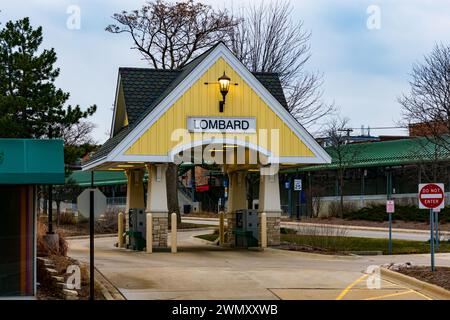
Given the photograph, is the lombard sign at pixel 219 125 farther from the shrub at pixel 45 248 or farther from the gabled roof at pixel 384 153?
the gabled roof at pixel 384 153

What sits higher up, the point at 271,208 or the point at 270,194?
the point at 270,194

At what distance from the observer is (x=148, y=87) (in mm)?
28625

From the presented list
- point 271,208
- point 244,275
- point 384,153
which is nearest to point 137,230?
point 271,208

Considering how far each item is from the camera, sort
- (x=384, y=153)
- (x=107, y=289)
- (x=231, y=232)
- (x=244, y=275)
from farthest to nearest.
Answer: (x=384, y=153) < (x=231, y=232) < (x=244, y=275) < (x=107, y=289)

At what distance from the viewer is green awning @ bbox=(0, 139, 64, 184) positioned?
13.9 m

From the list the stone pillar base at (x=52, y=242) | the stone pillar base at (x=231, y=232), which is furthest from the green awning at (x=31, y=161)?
the stone pillar base at (x=231, y=232)

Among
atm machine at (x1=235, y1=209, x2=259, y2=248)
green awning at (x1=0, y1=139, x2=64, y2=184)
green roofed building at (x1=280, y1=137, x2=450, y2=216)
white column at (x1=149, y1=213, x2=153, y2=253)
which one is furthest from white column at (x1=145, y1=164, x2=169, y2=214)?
green roofed building at (x1=280, y1=137, x2=450, y2=216)

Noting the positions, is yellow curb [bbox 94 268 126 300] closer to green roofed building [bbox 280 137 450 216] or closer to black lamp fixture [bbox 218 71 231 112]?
black lamp fixture [bbox 218 71 231 112]

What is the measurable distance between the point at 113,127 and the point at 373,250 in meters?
12.5

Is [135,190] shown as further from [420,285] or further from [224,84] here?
[420,285]

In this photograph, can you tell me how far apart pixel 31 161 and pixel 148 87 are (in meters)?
14.9

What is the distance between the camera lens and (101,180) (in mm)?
73188
